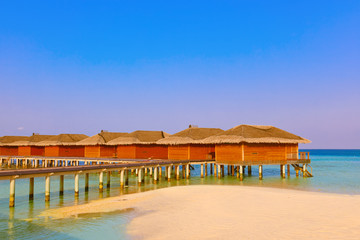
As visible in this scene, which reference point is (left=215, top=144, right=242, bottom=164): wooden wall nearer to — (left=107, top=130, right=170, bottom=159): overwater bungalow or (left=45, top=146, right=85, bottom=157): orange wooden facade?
(left=107, top=130, right=170, bottom=159): overwater bungalow

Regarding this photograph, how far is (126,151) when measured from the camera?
3756 cm

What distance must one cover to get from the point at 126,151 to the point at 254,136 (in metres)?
17.8

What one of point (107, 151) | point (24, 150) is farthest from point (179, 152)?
point (24, 150)

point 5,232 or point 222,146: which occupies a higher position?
point 222,146

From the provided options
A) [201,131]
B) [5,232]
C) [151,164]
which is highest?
[201,131]

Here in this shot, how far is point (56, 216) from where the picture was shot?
1326 cm

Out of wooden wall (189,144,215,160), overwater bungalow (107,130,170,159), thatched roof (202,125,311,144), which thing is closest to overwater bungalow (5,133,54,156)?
overwater bungalow (107,130,170,159)

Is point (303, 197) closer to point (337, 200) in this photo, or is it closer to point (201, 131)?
point (337, 200)

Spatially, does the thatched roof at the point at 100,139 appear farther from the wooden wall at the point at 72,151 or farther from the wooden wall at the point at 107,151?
the wooden wall at the point at 72,151

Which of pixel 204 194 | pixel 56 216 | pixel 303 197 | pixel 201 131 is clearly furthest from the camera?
pixel 201 131

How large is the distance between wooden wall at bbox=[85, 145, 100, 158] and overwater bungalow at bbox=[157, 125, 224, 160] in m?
12.6

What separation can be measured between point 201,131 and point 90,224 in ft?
74.6

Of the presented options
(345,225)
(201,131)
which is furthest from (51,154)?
(345,225)

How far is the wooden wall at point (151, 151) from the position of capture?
120 ft
